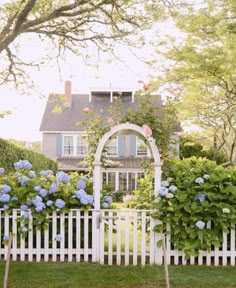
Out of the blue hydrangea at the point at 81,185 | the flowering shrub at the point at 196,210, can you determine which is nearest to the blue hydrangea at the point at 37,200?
the blue hydrangea at the point at 81,185

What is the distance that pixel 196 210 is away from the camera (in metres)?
6.89

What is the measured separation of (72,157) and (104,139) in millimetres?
22014

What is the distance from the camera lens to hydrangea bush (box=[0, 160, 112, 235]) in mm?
7145

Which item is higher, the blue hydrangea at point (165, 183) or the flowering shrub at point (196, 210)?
the blue hydrangea at point (165, 183)

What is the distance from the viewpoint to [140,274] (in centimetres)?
650

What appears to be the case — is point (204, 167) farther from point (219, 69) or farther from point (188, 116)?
point (188, 116)

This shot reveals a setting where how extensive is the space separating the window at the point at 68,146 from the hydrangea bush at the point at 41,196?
21.4 metres

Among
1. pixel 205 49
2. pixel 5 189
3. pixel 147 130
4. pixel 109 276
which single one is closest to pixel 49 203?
pixel 5 189

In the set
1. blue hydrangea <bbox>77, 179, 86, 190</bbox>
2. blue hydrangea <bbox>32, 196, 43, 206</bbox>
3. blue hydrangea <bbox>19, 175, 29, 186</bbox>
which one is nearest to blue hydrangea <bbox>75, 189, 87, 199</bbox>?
blue hydrangea <bbox>77, 179, 86, 190</bbox>

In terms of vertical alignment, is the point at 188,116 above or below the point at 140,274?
above

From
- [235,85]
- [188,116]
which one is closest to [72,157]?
[188,116]

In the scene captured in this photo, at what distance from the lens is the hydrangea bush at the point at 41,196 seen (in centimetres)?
714

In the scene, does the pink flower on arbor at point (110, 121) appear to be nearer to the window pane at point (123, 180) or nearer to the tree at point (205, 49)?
the tree at point (205, 49)

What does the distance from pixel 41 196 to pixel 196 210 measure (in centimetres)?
241
